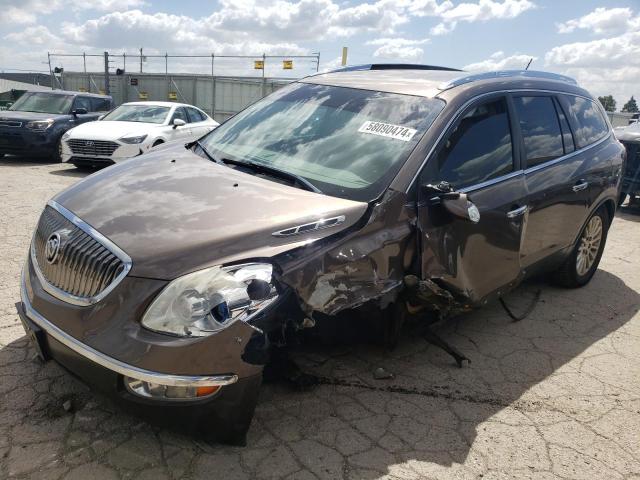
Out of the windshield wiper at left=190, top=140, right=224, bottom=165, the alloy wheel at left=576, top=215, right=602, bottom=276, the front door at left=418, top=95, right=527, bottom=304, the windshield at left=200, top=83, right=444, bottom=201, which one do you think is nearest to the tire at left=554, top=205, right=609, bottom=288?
the alloy wheel at left=576, top=215, right=602, bottom=276

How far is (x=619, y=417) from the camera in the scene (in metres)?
3.03

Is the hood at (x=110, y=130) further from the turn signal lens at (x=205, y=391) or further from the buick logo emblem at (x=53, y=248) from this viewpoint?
the turn signal lens at (x=205, y=391)

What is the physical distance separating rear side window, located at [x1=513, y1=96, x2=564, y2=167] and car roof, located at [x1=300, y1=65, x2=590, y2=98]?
0.13 metres

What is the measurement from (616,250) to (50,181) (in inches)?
334

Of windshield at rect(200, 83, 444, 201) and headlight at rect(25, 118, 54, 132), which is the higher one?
windshield at rect(200, 83, 444, 201)

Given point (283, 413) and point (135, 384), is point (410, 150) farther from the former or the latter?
point (135, 384)

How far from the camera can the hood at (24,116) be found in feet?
34.8

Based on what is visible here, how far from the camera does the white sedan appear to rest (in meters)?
9.48

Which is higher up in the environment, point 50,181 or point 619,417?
point 619,417

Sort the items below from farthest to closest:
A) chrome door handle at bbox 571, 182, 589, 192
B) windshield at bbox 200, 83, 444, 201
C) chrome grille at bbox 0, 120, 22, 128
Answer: chrome grille at bbox 0, 120, 22, 128 < chrome door handle at bbox 571, 182, 589, 192 < windshield at bbox 200, 83, 444, 201

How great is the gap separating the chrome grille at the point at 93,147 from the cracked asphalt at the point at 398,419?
583cm

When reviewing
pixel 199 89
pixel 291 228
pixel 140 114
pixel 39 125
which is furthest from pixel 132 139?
pixel 199 89

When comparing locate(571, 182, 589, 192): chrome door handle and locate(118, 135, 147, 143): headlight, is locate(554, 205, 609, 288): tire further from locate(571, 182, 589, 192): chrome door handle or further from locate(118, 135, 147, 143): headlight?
locate(118, 135, 147, 143): headlight

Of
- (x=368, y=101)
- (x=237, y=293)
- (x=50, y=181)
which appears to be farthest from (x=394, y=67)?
(x=50, y=181)
